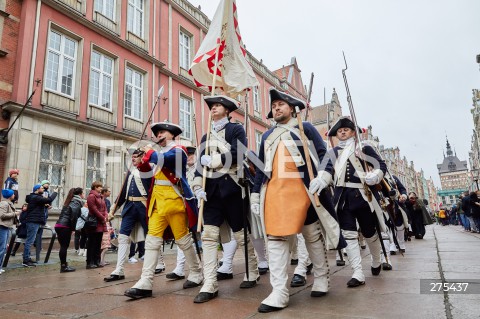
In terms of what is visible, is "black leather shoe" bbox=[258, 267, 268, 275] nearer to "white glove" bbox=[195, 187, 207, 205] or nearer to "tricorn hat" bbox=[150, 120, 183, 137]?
"white glove" bbox=[195, 187, 207, 205]

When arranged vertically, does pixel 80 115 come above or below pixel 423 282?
above

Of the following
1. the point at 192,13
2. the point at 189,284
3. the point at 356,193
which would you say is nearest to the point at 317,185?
the point at 356,193

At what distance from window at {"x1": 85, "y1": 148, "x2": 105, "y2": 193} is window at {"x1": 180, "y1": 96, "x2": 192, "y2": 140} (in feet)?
19.4

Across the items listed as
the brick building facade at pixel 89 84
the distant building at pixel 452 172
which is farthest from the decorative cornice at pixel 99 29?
the distant building at pixel 452 172

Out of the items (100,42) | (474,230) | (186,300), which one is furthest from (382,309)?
(474,230)

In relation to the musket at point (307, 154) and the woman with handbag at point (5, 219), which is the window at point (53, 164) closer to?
the woman with handbag at point (5, 219)

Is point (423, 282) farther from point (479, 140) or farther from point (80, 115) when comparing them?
point (479, 140)

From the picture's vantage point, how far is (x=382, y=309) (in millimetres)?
2641

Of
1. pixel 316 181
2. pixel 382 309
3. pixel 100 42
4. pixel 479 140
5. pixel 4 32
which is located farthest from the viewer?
pixel 479 140

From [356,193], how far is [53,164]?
11.0 metres

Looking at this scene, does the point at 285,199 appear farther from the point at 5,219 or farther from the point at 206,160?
the point at 5,219

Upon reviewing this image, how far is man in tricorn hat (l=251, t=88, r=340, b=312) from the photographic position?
9.86 ft

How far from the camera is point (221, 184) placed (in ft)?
12.1

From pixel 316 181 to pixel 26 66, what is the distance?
11.7 metres
